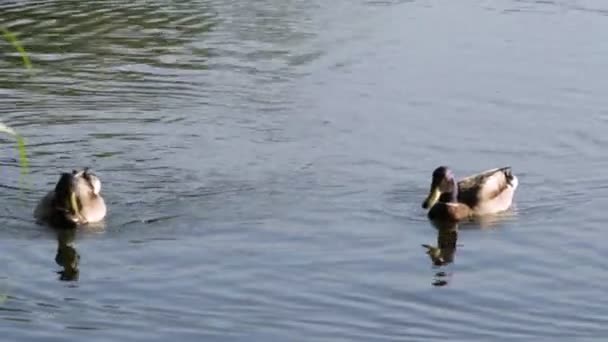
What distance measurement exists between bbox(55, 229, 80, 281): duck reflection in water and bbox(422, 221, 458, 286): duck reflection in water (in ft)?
9.35

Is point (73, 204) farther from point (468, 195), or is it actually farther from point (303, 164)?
point (468, 195)

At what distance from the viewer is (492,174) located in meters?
14.4

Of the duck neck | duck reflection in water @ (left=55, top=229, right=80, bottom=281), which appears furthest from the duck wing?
duck reflection in water @ (left=55, top=229, right=80, bottom=281)

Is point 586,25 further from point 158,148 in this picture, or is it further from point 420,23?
point 158,148

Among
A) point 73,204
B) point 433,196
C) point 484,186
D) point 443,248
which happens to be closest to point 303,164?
point 433,196

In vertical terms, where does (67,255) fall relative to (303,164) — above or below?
below

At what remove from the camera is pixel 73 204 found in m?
13.5

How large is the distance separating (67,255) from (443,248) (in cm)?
321

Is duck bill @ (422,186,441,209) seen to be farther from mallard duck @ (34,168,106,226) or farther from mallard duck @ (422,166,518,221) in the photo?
mallard duck @ (34,168,106,226)

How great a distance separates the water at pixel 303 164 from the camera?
11109mm

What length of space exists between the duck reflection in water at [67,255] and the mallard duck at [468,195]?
3.24 m

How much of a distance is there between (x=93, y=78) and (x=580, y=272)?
8.88m

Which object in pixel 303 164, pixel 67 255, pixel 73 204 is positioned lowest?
pixel 67 255

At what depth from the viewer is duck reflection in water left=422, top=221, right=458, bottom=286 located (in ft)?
40.1
